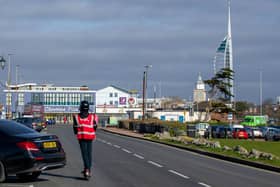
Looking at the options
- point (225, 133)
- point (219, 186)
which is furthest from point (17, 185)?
point (225, 133)

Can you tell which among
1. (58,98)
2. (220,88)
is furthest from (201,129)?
(58,98)

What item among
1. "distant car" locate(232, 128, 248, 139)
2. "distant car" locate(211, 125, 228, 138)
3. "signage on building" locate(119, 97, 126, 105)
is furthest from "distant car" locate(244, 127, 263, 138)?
"signage on building" locate(119, 97, 126, 105)

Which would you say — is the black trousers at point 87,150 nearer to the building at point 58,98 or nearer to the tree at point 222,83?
the tree at point 222,83

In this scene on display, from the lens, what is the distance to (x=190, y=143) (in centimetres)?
3894

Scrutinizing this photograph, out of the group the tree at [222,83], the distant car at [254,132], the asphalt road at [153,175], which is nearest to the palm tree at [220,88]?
the tree at [222,83]

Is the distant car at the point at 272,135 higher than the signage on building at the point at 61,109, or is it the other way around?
the signage on building at the point at 61,109

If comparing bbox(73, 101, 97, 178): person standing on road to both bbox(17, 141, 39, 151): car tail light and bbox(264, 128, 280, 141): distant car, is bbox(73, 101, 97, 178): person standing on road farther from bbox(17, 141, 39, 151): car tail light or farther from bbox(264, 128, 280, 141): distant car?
bbox(264, 128, 280, 141): distant car

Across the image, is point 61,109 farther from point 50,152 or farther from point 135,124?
point 50,152

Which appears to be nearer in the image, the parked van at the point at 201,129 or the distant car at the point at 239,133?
the distant car at the point at 239,133

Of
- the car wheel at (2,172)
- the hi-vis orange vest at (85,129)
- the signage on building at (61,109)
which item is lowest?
the car wheel at (2,172)

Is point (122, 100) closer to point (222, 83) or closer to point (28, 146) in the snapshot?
point (222, 83)

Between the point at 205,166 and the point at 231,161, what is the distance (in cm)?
367

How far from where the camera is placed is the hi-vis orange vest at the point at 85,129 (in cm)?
1608

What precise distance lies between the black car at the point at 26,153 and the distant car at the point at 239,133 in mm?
43361
